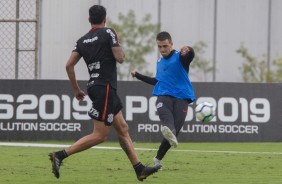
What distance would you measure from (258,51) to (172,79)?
3925 cm

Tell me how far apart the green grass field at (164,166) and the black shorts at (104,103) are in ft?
2.88

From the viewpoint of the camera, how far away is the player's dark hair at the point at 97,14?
12.5 meters

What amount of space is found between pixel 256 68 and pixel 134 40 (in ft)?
24.5

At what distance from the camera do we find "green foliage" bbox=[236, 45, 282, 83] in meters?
52.2

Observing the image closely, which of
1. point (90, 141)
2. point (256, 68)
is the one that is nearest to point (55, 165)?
point (90, 141)

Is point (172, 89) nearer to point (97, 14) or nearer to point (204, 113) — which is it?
point (204, 113)

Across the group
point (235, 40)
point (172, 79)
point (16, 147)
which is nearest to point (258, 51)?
point (235, 40)

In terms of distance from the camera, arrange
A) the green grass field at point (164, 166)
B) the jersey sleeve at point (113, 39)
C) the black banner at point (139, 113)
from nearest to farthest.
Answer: the jersey sleeve at point (113, 39) < the green grass field at point (164, 166) < the black banner at point (139, 113)

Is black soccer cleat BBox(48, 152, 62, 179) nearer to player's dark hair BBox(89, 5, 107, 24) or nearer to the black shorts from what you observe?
the black shorts

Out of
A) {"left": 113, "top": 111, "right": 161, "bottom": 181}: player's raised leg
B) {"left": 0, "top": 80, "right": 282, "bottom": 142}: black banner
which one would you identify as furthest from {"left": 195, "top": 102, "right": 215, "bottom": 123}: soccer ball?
{"left": 0, "top": 80, "right": 282, "bottom": 142}: black banner

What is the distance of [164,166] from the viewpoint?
15688mm

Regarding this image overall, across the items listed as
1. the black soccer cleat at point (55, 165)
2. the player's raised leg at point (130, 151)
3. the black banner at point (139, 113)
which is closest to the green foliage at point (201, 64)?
the black banner at point (139, 113)

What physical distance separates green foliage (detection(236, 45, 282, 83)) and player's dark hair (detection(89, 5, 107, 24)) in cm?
3993

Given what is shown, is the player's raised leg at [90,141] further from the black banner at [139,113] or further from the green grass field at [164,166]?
the black banner at [139,113]
